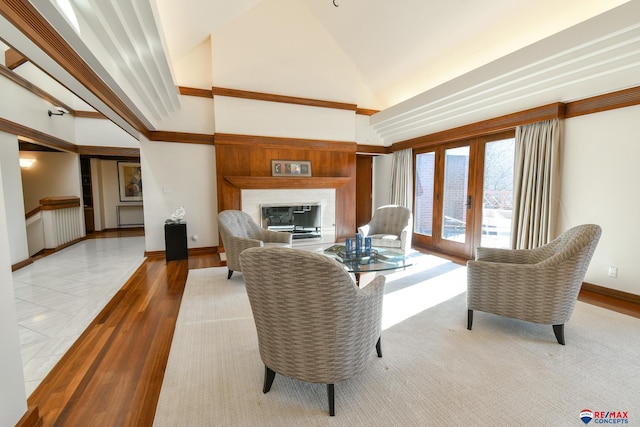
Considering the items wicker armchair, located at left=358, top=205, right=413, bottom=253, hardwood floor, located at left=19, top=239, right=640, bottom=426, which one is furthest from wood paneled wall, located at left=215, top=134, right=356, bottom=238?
hardwood floor, located at left=19, top=239, right=640, bottom=426

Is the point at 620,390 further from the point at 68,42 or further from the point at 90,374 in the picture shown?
the point at 68,42

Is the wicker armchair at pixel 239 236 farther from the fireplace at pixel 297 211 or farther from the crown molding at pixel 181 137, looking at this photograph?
A: the crown molding at pixel 181 137

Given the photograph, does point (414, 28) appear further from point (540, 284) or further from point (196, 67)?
point (540, 284)

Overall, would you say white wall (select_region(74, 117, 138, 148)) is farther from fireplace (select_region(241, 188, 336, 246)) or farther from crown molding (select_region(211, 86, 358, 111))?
fireplace (select_region(241, 188, 336, 246))

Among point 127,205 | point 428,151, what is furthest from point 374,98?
point 127,205

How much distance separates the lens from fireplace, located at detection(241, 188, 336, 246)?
18.1 ft

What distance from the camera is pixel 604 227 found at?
11.2 ft

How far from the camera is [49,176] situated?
267 inches

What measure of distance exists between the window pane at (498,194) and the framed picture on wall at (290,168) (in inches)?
129

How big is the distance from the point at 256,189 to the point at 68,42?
3547mm

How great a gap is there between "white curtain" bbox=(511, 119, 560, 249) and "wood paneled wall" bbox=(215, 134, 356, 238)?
10.0 ft

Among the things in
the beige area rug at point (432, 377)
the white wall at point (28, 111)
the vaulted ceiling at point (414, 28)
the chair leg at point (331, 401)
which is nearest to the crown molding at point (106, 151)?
the white wall at point (28, 111)

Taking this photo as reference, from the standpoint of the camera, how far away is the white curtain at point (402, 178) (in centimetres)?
628

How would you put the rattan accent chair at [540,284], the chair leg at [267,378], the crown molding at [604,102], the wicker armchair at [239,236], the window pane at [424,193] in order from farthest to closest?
the window pane at [424,193] < the wicker armchair at [239,236] < the crown molding at [604,102] < the rattan accent chair at [540,284] < the chair leg at [267,378]
